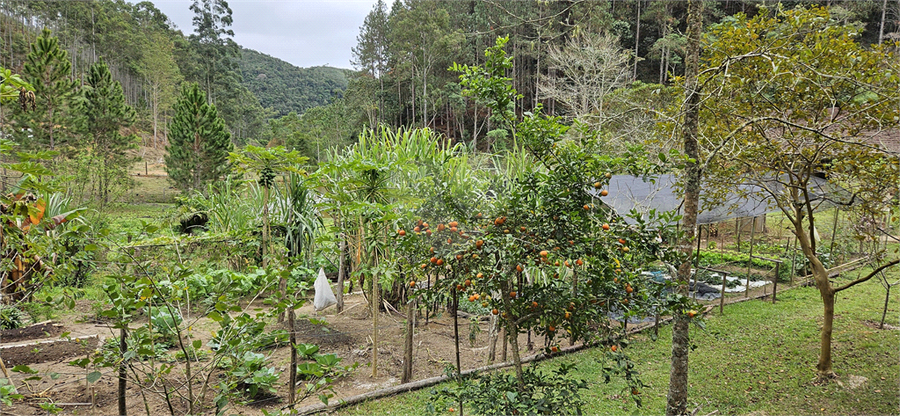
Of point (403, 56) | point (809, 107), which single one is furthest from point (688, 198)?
point (403, 56)

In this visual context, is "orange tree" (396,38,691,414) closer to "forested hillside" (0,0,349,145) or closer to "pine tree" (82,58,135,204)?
"pine tree" (82,58,135,204)

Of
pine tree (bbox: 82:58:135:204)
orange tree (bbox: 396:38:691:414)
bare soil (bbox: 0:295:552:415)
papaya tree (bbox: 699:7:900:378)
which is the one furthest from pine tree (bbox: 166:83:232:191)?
orange tree (bbox: 396:38:691:414)

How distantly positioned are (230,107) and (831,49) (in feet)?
109

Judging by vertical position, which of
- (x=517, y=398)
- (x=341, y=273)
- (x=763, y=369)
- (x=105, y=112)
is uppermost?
(x=105, y=112)

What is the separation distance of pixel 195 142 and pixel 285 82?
3164 centimetres

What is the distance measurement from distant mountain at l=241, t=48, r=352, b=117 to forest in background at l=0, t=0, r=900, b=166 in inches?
146

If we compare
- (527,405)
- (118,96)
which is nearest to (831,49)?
(527,405)

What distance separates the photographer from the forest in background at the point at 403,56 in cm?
1736

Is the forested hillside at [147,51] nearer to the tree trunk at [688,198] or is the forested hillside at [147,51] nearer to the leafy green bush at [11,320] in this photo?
the leafy green bush at [11,320]

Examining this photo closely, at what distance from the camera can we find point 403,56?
21.8 metres

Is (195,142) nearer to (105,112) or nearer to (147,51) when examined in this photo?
(105,112)

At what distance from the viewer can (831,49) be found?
10.1ft

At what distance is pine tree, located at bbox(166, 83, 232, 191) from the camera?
1288cm

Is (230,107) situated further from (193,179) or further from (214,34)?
(193,179)
